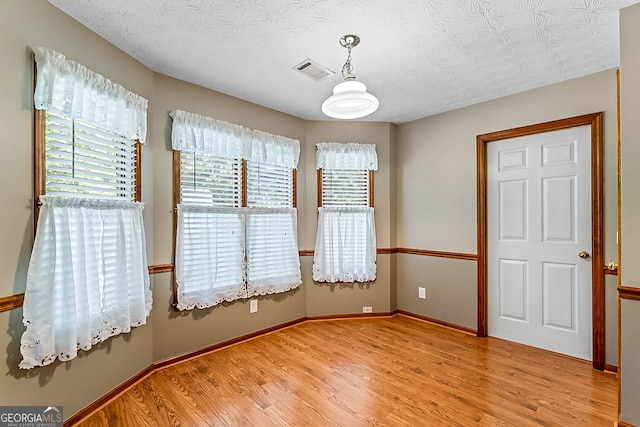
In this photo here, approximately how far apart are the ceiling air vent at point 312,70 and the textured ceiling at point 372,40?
65 mm

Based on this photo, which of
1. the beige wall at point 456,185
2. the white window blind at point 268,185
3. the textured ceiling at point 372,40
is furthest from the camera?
the white window blind at point 268,185

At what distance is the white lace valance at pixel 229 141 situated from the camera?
8.79 feet

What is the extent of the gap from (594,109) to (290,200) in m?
2.91

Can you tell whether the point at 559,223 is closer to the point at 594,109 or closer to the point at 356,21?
the point at 594,109

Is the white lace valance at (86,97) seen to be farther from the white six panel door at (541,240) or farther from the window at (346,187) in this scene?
the white six panel door at (541,240)

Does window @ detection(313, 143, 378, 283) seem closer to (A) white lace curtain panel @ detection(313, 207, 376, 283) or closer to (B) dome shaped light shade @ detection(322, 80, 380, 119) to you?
(A) white lace curtain panel @ detection(313, 207, 376, 283)

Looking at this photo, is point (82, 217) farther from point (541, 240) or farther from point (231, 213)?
point (541, 240)

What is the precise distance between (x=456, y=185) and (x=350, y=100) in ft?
6.93

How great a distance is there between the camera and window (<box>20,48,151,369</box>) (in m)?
1.69

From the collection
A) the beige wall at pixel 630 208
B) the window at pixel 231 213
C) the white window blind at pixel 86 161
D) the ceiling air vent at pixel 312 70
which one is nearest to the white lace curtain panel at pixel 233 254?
the window at pixel 231 213

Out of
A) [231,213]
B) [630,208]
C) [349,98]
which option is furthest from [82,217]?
[630,208]

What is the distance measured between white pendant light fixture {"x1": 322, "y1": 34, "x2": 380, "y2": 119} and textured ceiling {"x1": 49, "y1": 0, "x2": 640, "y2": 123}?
9 cm

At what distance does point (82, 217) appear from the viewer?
1866 millimetres

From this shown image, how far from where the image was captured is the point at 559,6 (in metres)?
1.77
